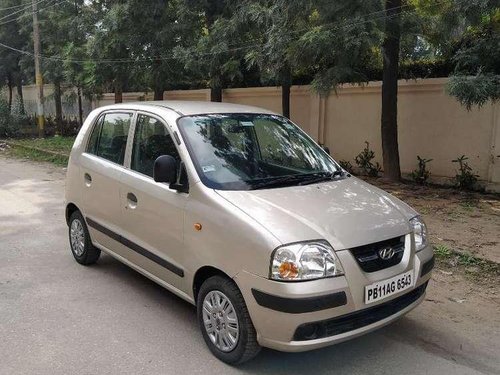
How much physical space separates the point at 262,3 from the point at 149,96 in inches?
402

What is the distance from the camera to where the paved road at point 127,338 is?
134 inches

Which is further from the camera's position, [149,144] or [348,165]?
[348,165]

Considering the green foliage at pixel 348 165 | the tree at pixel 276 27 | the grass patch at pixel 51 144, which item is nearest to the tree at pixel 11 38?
the grass patch at pixel 51 144

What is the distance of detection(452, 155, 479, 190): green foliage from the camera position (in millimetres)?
8750

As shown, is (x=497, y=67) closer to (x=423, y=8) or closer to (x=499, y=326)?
(x=423, y=8)

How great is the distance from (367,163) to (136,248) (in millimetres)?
7155

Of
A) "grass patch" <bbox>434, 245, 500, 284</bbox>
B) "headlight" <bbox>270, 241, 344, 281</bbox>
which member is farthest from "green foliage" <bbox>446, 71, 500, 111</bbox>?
"headlight" <bbox>270, 241, 344, 281</bbox>

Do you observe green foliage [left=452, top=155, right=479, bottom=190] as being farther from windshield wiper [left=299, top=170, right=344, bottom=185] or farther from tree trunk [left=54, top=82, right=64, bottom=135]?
tree trunk [left=54, top=82, right=64, bottom=135]

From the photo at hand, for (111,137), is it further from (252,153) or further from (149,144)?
(252,153)

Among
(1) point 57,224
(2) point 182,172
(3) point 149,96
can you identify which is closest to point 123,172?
(2) point 182,172

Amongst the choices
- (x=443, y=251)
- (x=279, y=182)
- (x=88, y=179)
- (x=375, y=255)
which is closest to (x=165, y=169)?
(x=279, y=182)

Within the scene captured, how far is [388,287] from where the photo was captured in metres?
3.25

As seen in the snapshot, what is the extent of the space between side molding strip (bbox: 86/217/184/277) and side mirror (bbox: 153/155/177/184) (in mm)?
656

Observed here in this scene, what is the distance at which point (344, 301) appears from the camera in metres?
3.05
